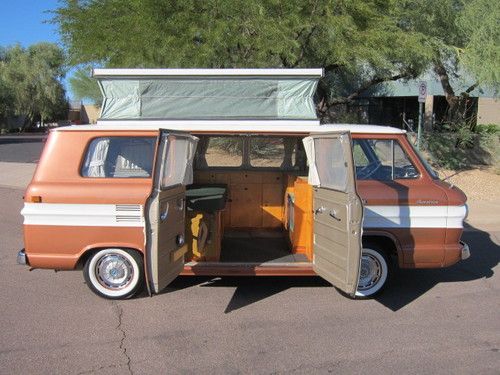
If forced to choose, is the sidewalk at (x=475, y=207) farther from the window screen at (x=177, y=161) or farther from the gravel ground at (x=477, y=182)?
the window screen at (x=177, y=161)

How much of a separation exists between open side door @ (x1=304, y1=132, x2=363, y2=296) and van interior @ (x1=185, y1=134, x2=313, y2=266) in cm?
63

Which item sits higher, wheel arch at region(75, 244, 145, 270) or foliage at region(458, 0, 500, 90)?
foliage at region(458, 0, 500, 90)

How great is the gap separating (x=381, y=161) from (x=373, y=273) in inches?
48.5

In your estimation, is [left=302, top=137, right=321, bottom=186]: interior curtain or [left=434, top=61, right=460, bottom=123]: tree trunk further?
[left=434, top=61, right=460, bottom=123]: tree trunk

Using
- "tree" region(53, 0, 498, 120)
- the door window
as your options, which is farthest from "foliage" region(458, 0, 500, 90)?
the door window

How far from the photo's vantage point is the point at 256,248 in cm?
681

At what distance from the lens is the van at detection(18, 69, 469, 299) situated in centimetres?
523

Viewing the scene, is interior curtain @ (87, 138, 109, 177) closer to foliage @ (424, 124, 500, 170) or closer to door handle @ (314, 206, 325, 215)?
door handle @ (314, 206, 325, 215)

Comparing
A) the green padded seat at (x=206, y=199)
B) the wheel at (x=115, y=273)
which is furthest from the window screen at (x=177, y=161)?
the wheel at (x=115, y=273)

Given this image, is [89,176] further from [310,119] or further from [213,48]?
[213,48]

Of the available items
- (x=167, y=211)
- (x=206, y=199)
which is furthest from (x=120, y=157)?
(x=206, y=199)

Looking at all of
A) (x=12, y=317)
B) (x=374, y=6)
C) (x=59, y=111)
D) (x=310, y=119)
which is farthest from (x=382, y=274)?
(x=59, y=111)

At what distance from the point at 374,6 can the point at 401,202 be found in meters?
9.07

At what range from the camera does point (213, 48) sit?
1273 cm
